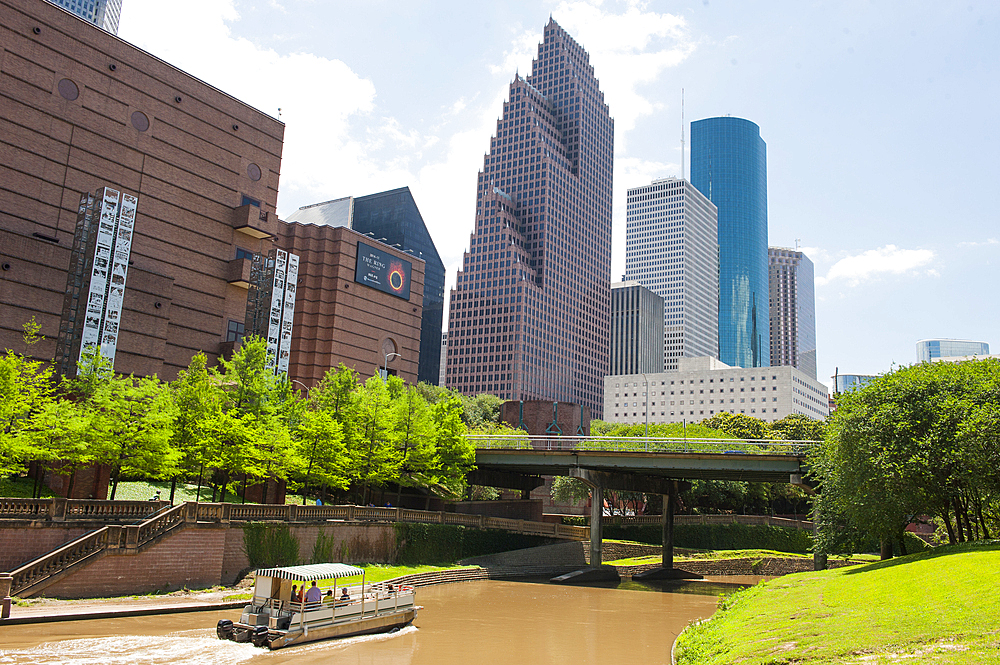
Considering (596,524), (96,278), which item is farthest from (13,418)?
(596,524)

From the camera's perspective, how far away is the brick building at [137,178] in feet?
193

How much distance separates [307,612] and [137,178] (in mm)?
51721

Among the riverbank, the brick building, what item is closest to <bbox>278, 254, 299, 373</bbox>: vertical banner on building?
the brick building

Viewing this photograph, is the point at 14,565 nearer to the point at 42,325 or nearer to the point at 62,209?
the point at 42,325

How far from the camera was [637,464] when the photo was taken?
201 ft

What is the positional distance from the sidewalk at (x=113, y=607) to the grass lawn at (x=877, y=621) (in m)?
19.3

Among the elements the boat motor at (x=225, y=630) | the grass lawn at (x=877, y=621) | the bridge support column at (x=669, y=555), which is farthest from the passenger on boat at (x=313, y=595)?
the bridge support column at (x=669, y=555)

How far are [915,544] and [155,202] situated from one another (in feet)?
223

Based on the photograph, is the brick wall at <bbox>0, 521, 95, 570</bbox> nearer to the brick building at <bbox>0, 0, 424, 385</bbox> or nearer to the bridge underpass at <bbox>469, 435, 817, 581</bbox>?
the brick building at <bbox>0, 0, 424, 385</bbox>

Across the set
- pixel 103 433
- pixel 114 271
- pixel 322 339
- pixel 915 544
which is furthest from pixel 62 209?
pixel 915 544

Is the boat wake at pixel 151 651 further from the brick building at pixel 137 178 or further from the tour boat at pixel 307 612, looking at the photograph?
the brick building at pixel 137 178

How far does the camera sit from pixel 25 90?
197 feet

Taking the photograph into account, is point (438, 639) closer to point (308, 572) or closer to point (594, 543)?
point (308, 572)

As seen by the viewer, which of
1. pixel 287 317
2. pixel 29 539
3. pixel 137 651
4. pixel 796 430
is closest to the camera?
pixel 137 651
